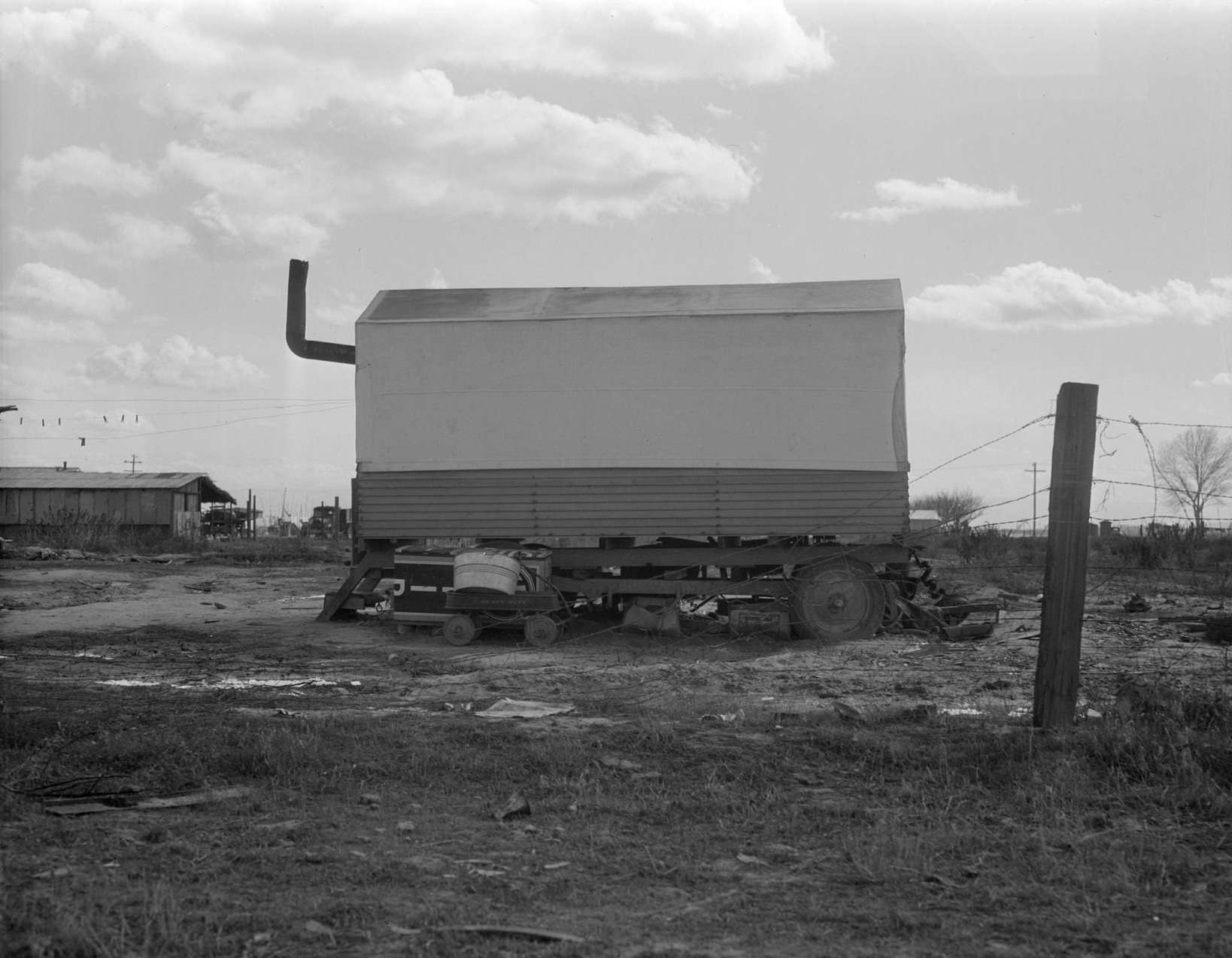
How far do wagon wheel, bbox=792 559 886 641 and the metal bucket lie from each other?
362 centimetres

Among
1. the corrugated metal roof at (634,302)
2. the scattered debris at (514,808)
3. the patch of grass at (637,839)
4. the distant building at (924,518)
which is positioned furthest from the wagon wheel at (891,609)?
the distant building at (924,518)

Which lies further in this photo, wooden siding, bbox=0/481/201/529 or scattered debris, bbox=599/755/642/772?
wooden siding, bbox=0/481/201/529

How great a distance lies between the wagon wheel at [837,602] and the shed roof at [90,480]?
34.4 meters

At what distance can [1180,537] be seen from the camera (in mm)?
30500

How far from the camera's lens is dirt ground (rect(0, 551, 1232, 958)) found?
4.34m

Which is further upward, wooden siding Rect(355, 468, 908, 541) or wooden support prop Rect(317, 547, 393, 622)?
wooden siding Rect(355, 468, 908, 541)

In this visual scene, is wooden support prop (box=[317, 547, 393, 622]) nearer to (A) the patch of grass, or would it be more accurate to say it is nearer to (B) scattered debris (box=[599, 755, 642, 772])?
→ (A) the patch of grass

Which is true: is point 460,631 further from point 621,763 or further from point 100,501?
point 100,501

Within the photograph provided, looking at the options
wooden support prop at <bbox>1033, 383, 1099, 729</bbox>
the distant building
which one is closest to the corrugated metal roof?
wooden support prop at <bbox>1033, 383, 1099, 729</bbox>

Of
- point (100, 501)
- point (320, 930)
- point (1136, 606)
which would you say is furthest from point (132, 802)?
point (100, 501)

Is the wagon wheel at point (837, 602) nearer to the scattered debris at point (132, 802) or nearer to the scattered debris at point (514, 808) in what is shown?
the scattered debris at point (514, 808)

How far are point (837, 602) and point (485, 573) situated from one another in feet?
14.4

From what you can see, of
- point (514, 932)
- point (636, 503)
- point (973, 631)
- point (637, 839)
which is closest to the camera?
point (514, 932)

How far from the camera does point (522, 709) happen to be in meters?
9.05
